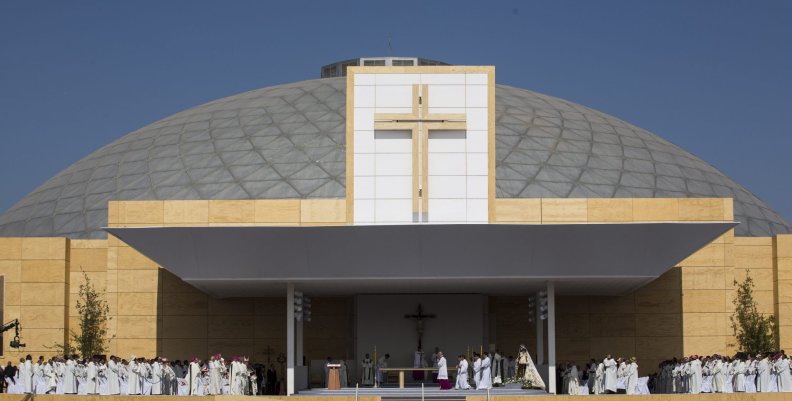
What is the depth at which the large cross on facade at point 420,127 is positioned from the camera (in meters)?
46.6

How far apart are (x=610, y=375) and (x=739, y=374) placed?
157 inches

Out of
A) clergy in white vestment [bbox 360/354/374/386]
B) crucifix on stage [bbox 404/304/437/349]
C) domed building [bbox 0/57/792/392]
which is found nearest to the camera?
domed building [bbox 0/57/792/392]

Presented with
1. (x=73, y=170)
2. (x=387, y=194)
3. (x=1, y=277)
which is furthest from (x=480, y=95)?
(x=73, y=170)

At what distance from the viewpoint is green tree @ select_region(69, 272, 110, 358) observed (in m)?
53.8

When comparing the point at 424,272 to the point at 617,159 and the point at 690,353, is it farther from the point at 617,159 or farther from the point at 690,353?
the point at 617,159

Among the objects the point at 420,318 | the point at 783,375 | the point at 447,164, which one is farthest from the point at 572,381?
the point at 447,164

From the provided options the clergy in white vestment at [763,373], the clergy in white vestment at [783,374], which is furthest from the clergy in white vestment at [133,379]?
the clergy in white vestment at [783,374]

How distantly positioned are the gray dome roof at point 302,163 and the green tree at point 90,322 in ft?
16.0

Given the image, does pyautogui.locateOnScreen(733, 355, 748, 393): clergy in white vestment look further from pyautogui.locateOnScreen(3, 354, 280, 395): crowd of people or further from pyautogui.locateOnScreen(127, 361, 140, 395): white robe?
pyautogui.locateOnScreen(127, 361, 140, 395): white robe

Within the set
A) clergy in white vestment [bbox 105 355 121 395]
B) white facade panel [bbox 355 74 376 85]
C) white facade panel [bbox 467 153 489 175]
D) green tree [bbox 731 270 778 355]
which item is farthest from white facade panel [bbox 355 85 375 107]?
green tree [bbox 731 270 778 355]

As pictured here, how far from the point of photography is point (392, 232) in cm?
4478

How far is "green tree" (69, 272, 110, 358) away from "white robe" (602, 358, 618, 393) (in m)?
18.4

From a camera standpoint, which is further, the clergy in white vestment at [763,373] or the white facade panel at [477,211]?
the white facade panel at [477,211]

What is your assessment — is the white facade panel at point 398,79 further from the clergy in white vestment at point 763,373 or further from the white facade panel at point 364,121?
the clergy in white vestment at point 763,373
